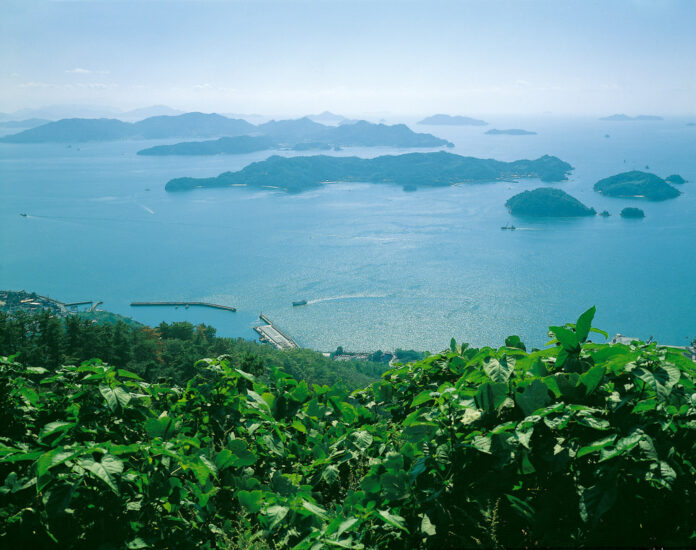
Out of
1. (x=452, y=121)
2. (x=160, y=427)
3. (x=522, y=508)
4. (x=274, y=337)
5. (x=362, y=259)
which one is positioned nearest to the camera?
(x=522, y=508)

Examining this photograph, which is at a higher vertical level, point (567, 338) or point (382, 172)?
point (382, 172)

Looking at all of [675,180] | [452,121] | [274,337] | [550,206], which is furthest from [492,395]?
[452,121]

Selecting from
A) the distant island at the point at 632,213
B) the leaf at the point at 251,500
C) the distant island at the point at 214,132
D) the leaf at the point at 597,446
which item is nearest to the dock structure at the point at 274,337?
the leaf at the point at 251,500

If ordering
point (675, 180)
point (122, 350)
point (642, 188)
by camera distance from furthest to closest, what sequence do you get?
point (675, 180), point (642, 188), point (122, 350)

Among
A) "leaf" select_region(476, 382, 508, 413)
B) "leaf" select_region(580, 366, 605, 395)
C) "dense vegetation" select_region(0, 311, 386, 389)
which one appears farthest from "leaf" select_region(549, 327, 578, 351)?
"dense vegetation" select_region(0, 311, 386, 389)

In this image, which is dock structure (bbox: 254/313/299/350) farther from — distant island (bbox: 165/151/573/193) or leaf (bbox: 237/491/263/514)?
distant island (bbox: 165/151/573/193)

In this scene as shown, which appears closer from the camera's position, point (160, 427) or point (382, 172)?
point (160, 427)

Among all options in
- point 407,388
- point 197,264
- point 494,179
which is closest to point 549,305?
point 197,264

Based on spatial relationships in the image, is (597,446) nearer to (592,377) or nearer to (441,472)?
(592,377)
